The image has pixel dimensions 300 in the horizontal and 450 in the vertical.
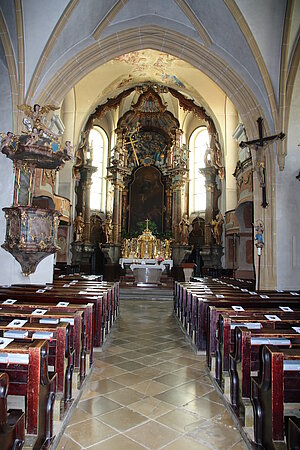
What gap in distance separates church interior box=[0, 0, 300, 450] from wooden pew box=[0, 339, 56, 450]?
0.01 metres

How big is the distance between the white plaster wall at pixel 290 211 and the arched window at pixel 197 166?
10766mm

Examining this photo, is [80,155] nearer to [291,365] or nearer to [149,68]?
[149,68]

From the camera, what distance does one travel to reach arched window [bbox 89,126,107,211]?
66.6 ft

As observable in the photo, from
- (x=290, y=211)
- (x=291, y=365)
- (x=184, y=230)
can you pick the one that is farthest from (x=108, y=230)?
(x=291, y=365)

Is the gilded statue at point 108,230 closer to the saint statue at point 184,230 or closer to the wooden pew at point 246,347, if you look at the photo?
the saint statue at point 184,230

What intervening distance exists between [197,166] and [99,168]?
18.9ft

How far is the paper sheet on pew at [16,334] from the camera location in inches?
116

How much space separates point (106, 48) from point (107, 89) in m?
6.76

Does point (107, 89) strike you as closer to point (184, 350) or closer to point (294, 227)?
point (294, 227)

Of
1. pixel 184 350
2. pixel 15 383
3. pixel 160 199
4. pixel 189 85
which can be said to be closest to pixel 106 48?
pixel 189 85

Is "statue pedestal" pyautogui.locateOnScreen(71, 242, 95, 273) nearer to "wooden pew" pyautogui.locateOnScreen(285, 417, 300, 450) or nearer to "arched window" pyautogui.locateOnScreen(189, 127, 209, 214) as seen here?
"arched window" pyautogui.locateOnScreen(189, 127, 209, 214)

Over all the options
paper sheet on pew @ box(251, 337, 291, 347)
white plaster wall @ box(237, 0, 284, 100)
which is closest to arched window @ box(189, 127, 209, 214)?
white plaster wall @ box(237, 0, 284, 100)

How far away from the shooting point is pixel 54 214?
23.4ft

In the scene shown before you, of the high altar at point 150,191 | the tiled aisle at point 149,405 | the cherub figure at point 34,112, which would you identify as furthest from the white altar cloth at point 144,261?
the tiled aisle at point 149,405
